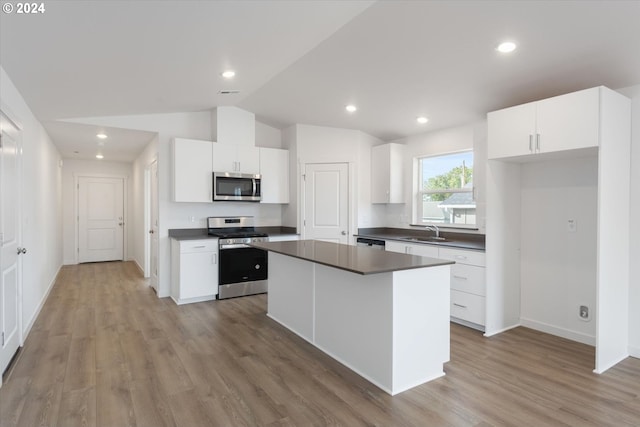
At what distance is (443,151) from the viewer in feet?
15.7

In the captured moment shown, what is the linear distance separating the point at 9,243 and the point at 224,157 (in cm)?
264

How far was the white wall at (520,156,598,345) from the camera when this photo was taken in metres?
3.26

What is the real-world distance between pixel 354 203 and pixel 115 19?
12.5 feet

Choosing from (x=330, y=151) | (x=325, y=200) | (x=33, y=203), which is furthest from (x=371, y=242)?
(x=33, y=203)

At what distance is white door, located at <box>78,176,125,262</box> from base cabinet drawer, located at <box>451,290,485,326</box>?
292 inches

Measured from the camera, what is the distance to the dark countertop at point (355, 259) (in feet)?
7.56

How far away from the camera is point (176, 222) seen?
4.99 metres

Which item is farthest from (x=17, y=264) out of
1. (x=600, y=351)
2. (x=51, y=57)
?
(x=600, y=351)

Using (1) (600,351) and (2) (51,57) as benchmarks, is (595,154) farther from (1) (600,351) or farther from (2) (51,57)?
(2) (51,57)

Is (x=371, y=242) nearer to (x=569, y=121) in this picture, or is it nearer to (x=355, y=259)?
(x=355, y=259)

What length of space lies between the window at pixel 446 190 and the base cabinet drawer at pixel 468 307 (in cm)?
109

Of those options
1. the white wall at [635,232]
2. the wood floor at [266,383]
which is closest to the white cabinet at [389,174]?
the wood floor at [266,383]

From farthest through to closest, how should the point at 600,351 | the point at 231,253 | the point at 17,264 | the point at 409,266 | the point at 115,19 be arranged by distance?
the point at 231,253 → the point at 17,264 → the point at 600,351 → the point at 409,266 → the point at 115,19

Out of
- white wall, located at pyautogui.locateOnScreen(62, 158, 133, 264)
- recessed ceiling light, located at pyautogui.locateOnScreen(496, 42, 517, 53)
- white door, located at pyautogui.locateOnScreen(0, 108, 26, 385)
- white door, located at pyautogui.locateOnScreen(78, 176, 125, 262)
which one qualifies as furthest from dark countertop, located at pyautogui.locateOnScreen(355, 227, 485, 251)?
white wall, located at pyautogui.locateOnScreen(62, 158, 133, 264)
